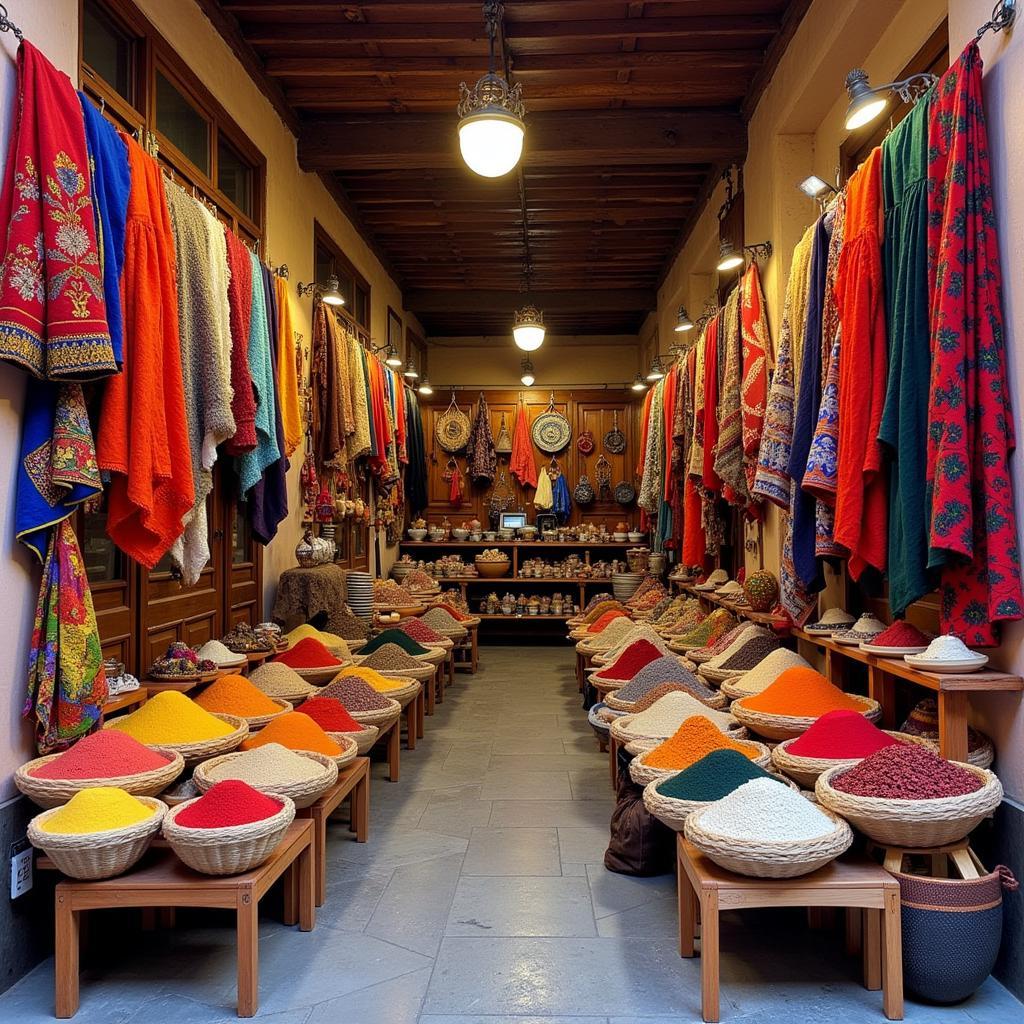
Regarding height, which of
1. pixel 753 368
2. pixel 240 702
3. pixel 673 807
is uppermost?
pixel 753 368

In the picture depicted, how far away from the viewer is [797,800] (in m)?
2.07

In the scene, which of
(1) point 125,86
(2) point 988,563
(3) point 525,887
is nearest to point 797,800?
(2) point 988,563

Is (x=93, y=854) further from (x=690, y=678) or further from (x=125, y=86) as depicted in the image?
(x=125, y=86)

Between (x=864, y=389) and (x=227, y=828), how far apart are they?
218 cm

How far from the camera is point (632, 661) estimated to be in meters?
4.10

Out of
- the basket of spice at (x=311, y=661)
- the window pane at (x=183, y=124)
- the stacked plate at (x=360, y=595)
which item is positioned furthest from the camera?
the stacked plate at (x=360, y=595)

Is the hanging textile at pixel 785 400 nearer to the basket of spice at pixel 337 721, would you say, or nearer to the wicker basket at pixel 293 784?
the basket of spice at pixel 337 721

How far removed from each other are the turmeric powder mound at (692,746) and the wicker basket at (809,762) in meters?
0.11

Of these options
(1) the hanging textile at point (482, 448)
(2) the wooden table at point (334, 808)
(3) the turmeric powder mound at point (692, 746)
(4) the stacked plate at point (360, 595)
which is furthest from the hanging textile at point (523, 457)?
(3) the turmeric powder mound at point (692, 746)

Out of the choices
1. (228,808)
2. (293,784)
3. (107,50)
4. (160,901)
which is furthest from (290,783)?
(107,50)

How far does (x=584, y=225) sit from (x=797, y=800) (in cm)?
573

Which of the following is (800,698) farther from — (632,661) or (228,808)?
(228,808)

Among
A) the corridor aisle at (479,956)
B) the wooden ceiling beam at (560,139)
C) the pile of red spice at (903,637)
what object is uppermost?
the wooden ceiling beam at (560,139)

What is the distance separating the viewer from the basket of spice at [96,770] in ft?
7.10
